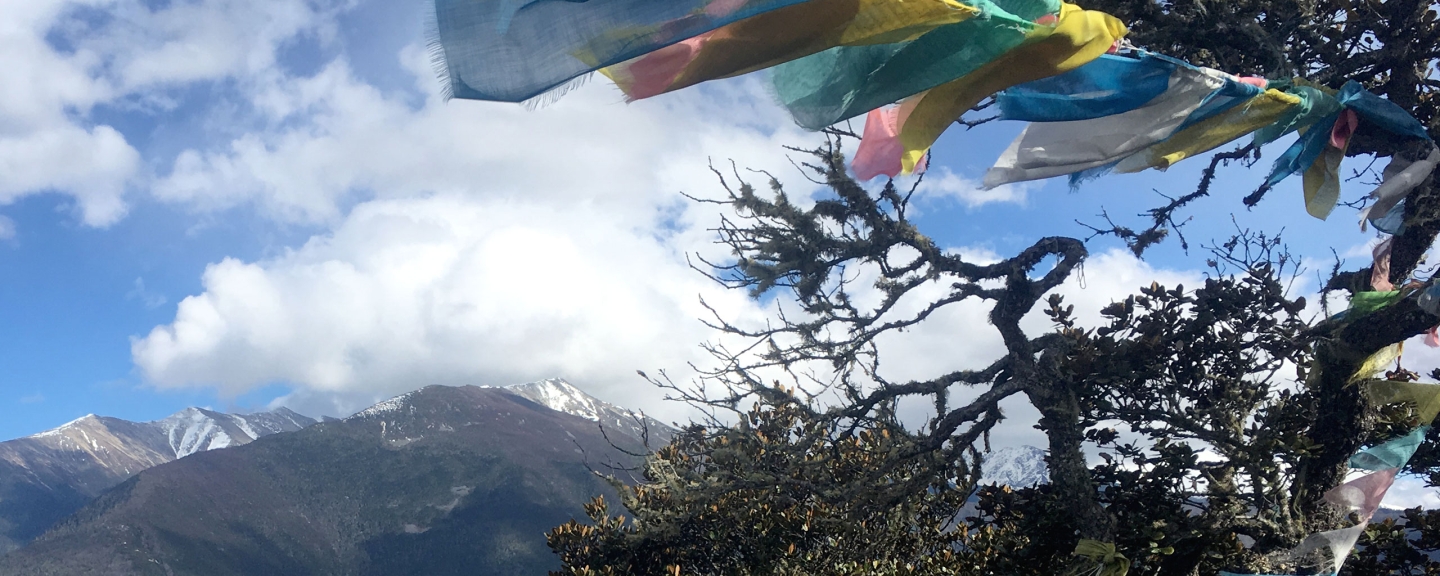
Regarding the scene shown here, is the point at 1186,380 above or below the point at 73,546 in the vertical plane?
below

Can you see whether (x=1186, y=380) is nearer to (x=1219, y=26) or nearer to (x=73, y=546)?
(x=1219, y=26)

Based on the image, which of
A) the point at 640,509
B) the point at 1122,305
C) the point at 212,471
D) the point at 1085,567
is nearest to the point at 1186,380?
the point at 1122,305

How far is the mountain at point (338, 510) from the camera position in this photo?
10800 cm

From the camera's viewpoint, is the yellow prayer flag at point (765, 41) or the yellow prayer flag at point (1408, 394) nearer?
the yellow prayer flag at point (765, 41)

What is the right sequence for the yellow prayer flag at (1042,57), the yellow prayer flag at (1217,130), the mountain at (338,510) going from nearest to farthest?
the yellow prayer flag at (1042,57), the yellow prayer flag at (1217,130), the mountain at (338,510)

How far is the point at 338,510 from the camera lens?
129750 mm

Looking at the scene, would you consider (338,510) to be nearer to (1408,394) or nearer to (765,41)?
(1408,394)

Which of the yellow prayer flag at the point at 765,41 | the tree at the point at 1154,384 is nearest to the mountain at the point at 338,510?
the tree at the point at 1154,384

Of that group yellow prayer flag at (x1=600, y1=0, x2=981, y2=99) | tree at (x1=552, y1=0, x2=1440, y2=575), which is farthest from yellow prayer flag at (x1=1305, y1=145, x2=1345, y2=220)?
yellow prayer flag at (x1=600, y1=0, x2=981, y2=99)

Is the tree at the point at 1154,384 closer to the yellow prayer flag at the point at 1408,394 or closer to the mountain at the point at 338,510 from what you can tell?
the yellow prayer flag at the point at 1408,394

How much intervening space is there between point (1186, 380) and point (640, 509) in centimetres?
403

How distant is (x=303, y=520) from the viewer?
128250 millimetres

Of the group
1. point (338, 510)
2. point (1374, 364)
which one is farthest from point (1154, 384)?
point (338, 510)

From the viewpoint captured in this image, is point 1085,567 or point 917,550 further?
point 917,550
